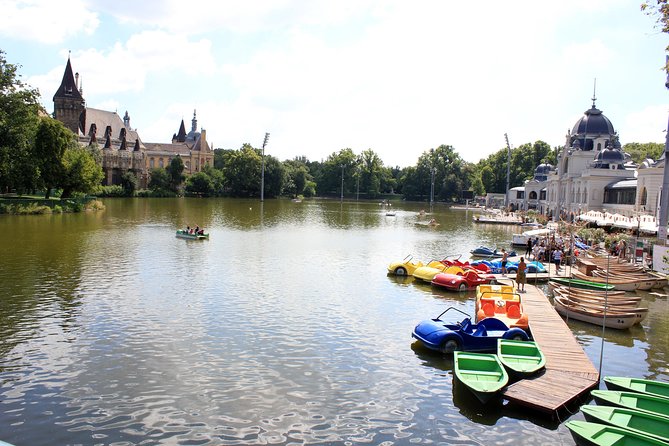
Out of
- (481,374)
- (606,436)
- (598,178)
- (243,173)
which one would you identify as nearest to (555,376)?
(481,374)

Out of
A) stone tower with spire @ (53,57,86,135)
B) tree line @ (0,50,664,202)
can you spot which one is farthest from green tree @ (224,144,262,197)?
stone tower with spire @ (53,57,86,135)

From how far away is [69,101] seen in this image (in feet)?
399

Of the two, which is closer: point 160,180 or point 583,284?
point 583,284

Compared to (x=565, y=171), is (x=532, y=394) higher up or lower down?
lower down

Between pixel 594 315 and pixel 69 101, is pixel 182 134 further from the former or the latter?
pixel 594 315

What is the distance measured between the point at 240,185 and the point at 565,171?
75.6 m

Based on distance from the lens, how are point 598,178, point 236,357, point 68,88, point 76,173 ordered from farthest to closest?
1. point 68,88
2. point 598,178
3. point 76,173
4. point 236,357

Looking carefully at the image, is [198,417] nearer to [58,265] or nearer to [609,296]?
[609,296]

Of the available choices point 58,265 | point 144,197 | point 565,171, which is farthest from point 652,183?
point 144,197

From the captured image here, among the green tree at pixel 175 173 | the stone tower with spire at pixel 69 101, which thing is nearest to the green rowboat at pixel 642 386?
the green tree at pixel 175 173

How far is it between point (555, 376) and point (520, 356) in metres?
1.26

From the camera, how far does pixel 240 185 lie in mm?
132750

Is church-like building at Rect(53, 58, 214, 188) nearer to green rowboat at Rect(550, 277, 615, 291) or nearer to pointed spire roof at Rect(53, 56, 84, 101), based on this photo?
pointed spire roof at Rect(53, 56, 84, 101)

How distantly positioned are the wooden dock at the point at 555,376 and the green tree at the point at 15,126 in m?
54.9
